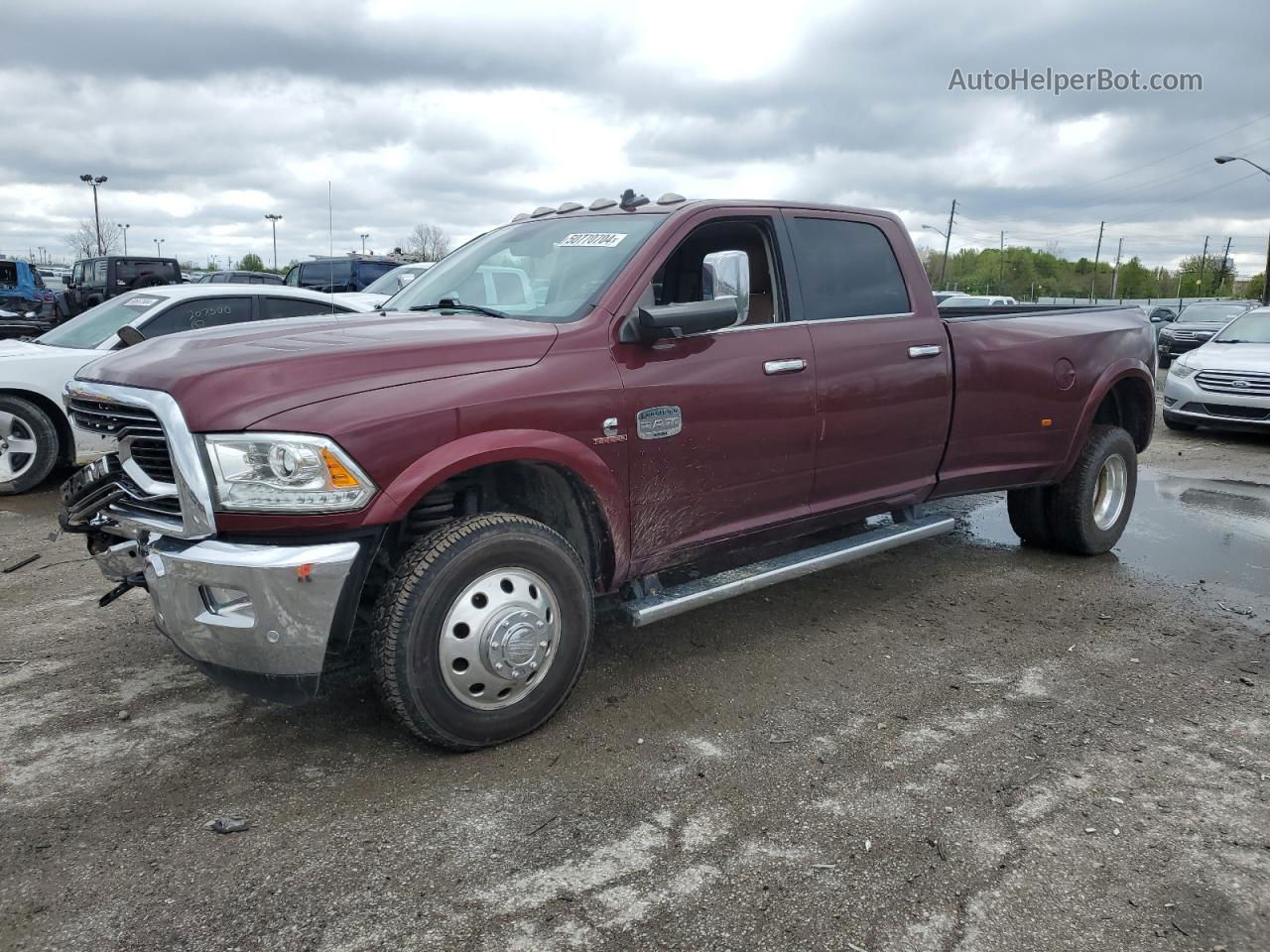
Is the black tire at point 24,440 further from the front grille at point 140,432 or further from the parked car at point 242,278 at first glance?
the parked car at point 242,278

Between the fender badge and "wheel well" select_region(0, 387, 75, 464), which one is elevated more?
the fender badge

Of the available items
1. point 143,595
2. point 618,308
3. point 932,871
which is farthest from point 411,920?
point 143,595

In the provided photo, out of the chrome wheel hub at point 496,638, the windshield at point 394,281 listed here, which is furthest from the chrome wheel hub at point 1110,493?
the windshield at point 394,281

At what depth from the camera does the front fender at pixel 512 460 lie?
301cm

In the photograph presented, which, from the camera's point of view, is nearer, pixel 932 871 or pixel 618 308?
pixel 932 871

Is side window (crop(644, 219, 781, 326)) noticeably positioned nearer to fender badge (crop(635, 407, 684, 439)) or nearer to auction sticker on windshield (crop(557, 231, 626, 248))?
auction sticker on windshield (crop(557, 231, 626, 248))

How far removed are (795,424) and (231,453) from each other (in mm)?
2243

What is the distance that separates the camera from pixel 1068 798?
3072mm

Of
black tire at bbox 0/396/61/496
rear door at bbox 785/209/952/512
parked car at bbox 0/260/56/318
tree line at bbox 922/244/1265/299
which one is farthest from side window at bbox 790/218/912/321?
tree line at bbox 922/244/1265/299

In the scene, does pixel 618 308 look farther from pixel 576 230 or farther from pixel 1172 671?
pixel 1172 671

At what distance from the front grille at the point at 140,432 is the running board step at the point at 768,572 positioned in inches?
65.6

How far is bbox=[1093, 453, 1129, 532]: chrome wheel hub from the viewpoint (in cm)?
590

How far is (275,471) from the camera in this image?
2.88 metres

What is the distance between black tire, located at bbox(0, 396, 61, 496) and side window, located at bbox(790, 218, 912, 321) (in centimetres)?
597
